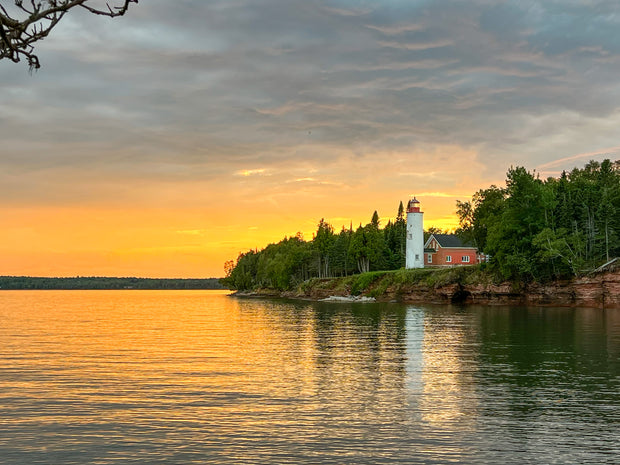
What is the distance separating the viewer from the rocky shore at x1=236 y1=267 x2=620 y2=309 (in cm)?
9388

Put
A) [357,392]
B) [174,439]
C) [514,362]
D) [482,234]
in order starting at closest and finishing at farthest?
[174,439]
[357,392]
[514,362]
[482,234]

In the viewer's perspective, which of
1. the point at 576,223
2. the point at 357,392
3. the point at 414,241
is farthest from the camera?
the point at 414,241

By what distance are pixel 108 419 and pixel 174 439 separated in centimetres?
398

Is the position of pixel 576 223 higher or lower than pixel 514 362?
higher

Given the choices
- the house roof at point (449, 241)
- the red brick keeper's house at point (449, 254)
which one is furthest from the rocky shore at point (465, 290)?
the house roof at point (449, 241)

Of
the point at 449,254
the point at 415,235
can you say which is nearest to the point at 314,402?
the point at 415,235

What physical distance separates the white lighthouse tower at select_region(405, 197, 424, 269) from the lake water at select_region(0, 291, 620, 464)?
Answer: 94415mm

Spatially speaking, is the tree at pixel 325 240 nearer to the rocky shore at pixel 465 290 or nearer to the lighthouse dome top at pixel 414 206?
the rocky shore at pixel 465 290

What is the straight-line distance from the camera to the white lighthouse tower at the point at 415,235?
456 feet

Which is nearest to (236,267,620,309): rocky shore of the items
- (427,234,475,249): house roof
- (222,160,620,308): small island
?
(222,160,620,308): small island

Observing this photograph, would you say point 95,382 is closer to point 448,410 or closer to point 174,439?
point 174,439

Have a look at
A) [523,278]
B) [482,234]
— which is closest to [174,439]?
[523,278]

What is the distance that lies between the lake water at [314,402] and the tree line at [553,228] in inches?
2265

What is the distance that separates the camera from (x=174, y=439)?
1786 centimetres
